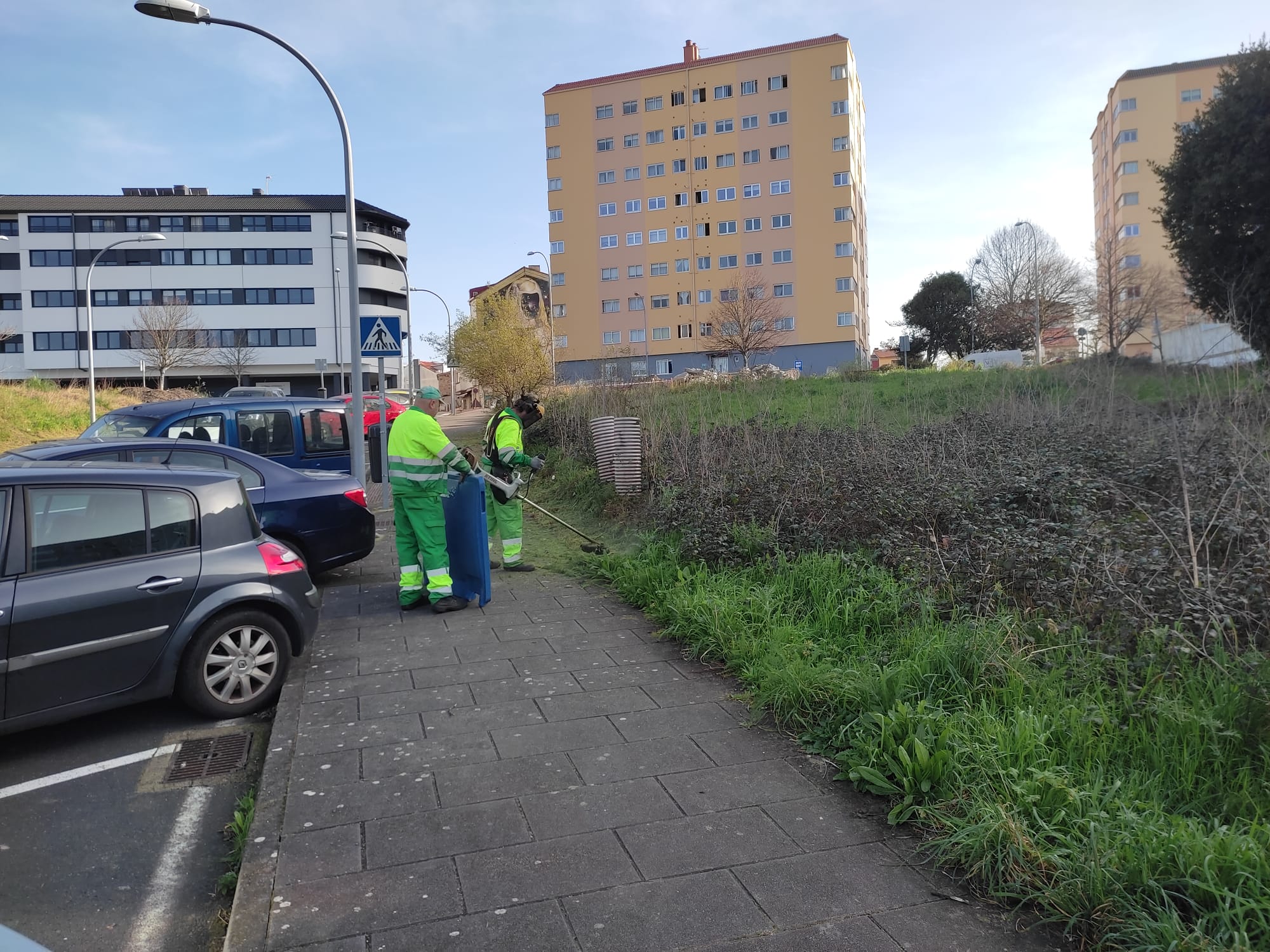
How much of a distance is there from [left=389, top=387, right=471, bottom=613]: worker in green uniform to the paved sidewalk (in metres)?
1.57

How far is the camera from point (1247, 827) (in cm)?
299

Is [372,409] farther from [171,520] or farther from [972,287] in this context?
[972,287]

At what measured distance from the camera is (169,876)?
11.6 feet

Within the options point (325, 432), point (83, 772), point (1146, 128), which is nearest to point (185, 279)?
point (325, 432)

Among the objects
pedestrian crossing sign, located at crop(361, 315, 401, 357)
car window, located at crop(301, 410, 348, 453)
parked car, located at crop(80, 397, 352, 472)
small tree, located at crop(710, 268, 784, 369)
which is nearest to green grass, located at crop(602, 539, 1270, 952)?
parked car, located at crop(80, 397, 352, 472)

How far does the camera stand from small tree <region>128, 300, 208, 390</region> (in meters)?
54.3

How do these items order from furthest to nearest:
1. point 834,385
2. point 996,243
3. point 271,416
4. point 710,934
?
point 996,243 → point 834,385 → point 271,416 → point 710,934

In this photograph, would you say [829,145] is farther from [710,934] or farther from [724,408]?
[710,934]

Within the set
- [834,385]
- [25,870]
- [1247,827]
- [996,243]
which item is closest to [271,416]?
[25,870]

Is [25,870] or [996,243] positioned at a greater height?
[996,243]

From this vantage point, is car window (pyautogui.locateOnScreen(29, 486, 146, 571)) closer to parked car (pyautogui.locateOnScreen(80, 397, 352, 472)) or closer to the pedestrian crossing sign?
A: parked car (pyautogui.locateOnScreen(80, 397, 352, 472))

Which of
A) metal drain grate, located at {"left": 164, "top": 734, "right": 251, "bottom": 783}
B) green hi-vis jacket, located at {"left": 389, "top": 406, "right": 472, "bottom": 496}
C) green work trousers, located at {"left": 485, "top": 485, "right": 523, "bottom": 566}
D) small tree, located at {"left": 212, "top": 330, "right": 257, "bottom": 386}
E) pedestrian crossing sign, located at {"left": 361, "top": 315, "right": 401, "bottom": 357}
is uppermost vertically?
small tree, located at {"left": 212, "top": 330, "right": 257, "bottom": 386}

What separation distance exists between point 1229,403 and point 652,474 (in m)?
6.34

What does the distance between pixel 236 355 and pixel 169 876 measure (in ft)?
204
